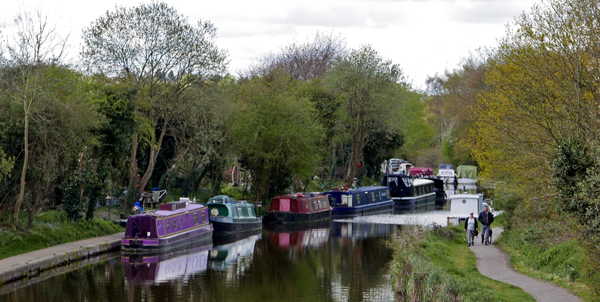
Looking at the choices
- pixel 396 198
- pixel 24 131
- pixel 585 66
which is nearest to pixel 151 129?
pixel 24 131

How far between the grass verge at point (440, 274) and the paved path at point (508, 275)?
267 millimetres

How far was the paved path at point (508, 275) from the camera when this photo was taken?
14.6m

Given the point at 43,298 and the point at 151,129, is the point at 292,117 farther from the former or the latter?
the point at 43,298

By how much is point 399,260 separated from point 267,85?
26.9 m

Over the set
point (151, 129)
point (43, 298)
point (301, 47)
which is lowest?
point (43, 298)

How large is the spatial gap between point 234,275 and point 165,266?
3.00 metres

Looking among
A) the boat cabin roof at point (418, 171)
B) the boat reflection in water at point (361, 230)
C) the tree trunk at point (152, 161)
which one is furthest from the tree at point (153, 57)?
the boat cabin roof at point (418, 171)

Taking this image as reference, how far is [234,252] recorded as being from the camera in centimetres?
2903

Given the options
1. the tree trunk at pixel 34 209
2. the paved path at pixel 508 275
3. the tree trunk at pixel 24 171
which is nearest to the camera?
the paved path at pixel 508 275

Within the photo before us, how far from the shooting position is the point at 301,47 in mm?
77375

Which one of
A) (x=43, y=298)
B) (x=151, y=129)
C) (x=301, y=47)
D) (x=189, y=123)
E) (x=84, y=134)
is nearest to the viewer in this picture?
(x=43, y=298)

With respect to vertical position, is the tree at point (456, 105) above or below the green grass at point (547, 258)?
above

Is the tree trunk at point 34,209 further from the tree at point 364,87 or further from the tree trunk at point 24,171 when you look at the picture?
the tree at point 364,87

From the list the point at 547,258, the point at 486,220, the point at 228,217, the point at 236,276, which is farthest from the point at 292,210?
the point at 547,258
